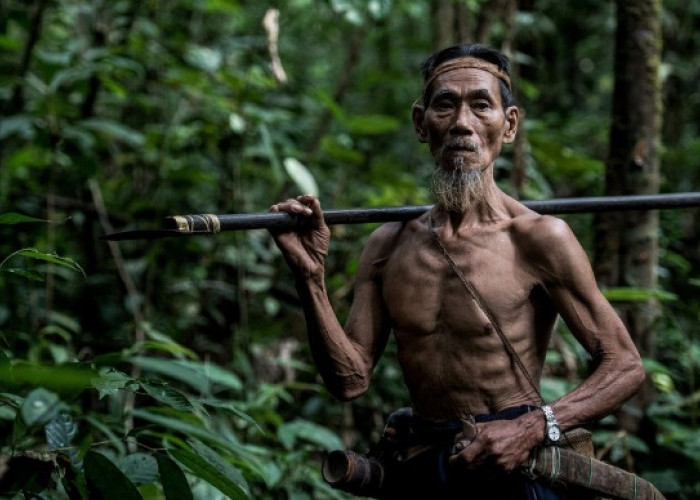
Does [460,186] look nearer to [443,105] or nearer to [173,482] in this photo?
[443,105]

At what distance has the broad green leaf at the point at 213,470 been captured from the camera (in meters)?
2.58

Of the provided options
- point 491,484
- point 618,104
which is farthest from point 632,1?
point 491,484

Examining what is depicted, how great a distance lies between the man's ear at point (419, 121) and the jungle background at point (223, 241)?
1187 mm

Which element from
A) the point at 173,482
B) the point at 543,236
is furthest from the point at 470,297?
the point at 173,482

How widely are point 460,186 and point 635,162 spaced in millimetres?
2362

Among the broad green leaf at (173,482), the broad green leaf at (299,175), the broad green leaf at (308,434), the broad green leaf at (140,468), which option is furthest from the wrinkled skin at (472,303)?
the broad green leaf at (299,175)

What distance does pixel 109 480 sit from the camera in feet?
7.94

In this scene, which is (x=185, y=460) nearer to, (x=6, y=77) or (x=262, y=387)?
(x=262, y=387)

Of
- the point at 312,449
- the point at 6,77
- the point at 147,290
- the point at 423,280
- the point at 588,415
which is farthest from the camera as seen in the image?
the point at 147,290

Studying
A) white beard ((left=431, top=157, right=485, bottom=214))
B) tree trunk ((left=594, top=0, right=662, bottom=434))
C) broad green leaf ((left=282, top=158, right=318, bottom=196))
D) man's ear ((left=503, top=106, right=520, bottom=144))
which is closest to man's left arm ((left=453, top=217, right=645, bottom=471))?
white beard ((left=431, top=157, right=485, bottom=214))

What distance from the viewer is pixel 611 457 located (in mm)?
4434

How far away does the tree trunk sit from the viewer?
4.81 m

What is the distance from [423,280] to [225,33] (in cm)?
692

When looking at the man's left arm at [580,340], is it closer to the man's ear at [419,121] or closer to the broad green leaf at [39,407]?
the man's ear at [419,121]
